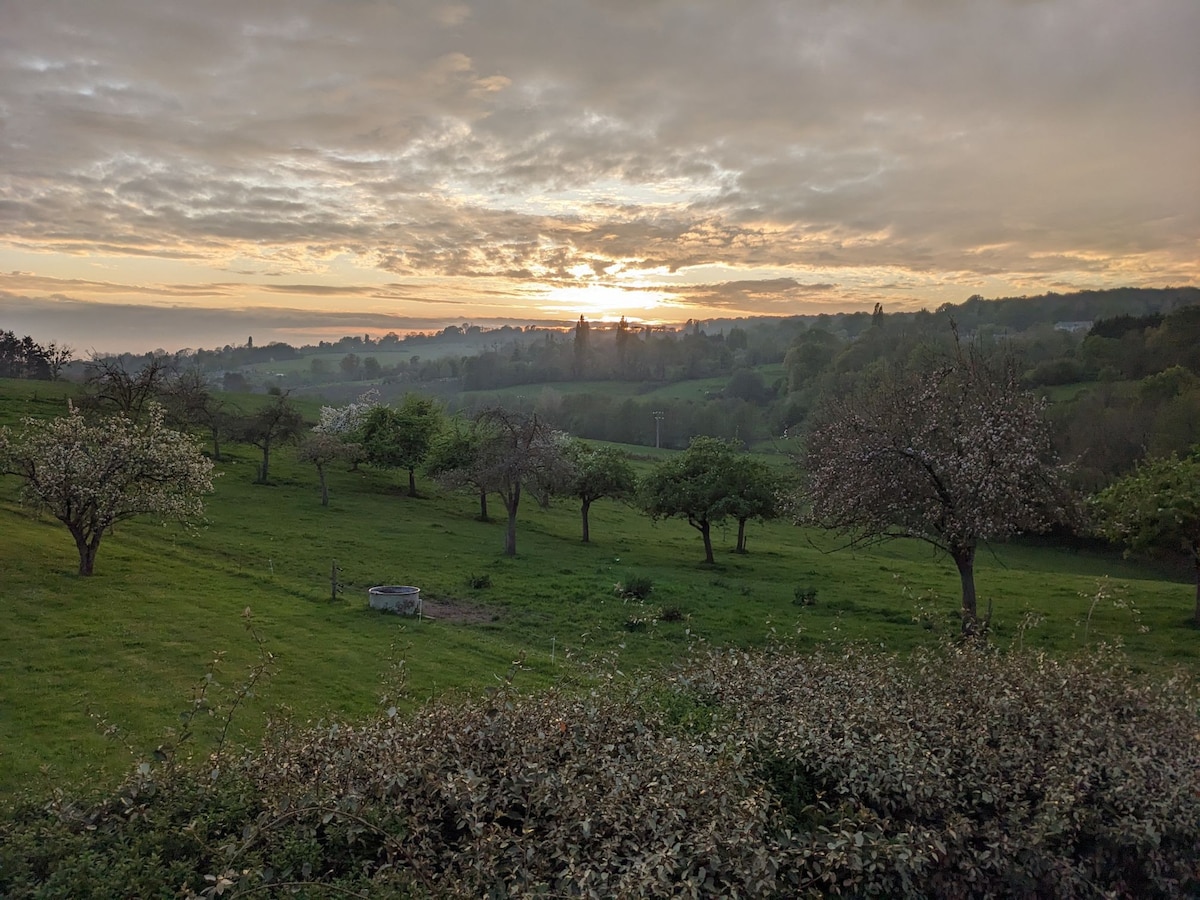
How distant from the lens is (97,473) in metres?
24.0

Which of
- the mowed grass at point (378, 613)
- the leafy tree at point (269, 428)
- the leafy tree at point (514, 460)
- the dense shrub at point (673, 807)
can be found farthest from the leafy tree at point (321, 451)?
the dense shrub at point (673, 807)

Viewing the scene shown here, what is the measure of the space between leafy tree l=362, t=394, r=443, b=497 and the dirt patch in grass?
2816 cm

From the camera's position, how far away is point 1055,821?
249 inches

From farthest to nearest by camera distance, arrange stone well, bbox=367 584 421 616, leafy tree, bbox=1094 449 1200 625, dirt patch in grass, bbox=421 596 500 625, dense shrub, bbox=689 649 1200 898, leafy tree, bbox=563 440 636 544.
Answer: leafy tree, bbox=563 440 636 544 → dirt patch in grass, bbox=421 596 500 625 → stone well, bbox=367 584 421 616 → leafy tree, bbox=1094 449 1200 625 → dense shrub, bbox=689 649 1200 898

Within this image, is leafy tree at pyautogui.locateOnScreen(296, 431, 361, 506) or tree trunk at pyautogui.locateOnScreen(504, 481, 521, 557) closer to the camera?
tree trunk at pyautogui.locateOnScreen(504, 481, 521, 557)

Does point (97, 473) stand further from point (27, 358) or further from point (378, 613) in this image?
point (27, 358)

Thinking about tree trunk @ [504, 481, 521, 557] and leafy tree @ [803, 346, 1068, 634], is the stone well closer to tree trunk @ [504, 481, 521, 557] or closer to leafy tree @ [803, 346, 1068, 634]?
tree trunk @ [504, 481, 521, 557]

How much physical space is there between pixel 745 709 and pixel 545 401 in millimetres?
122367

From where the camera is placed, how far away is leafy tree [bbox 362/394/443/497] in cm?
5500

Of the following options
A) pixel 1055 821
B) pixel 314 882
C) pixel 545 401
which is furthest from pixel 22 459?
pixel 545 401

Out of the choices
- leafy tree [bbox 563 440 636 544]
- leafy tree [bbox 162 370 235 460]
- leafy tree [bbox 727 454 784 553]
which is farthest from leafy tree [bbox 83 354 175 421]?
leafy tree [bbox 727 454 784 553]

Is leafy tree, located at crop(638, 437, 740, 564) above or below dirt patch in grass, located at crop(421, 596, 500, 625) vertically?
above

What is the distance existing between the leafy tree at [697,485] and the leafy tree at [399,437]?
23.1 m

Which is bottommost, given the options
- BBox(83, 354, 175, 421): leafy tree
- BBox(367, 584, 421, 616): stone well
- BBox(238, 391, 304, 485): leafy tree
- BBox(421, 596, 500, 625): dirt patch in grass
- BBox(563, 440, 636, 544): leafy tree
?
BBox(421, 596, 500, 625): dirt patch in grass
